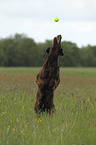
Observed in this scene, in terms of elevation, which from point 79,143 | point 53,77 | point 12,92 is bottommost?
point 79,143

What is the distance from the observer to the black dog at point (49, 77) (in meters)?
5.01

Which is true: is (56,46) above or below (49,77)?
above

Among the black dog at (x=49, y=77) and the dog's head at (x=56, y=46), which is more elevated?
the dog's head at (x=56, y=46)

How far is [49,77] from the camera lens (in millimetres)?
5125

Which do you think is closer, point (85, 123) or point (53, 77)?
point (85, 123)

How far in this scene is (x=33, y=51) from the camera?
72.9 metres

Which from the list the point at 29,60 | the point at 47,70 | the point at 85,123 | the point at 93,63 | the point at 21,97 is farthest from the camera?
the point at 93,63

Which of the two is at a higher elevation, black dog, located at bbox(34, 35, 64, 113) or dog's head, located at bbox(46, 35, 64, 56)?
dog's head, located at bbox(46, 35, 64, 56)

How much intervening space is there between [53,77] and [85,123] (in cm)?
133

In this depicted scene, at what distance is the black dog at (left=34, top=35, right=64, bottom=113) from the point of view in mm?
5012

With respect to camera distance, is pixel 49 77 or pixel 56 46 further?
pixel 49 77

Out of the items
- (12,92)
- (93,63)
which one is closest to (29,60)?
(93,63)

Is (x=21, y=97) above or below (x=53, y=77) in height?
below

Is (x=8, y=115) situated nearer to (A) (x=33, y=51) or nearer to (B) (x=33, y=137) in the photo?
(B) (x=33, y=137)
